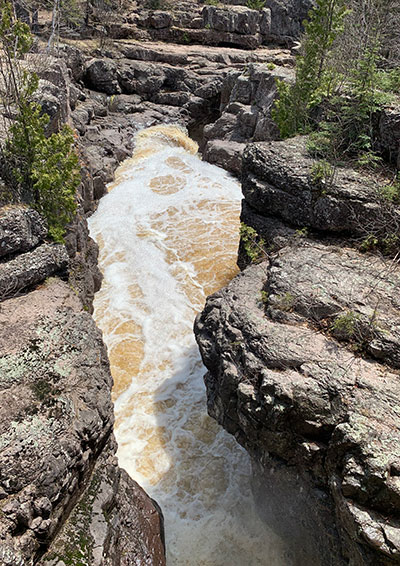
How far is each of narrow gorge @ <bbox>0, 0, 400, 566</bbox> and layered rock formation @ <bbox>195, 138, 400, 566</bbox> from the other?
26 mm

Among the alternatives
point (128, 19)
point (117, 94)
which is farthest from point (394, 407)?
point (128, 19)

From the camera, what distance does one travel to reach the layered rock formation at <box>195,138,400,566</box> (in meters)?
4.44

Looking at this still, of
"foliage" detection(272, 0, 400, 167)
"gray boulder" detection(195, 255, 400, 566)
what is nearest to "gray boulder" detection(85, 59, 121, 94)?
"foliage" detection(272, 0, 400, 167)

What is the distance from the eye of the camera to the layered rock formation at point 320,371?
4.44m

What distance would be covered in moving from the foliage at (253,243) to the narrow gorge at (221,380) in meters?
0.11

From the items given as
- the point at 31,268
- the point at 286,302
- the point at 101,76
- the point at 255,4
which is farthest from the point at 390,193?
the point at 255,4

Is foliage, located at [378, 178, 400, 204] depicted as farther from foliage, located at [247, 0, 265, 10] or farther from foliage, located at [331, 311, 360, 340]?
foliage, located at [247, 0, 265, 10]

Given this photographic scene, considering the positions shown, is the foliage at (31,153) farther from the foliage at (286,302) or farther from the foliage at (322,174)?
the foliage at (322,174)

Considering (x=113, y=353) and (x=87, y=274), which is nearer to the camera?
(x=113, y=353)

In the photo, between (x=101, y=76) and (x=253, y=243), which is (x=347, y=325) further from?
(x=101, y=76)

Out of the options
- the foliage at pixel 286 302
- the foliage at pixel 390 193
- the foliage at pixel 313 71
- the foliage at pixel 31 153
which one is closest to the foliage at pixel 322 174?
the foliage at pixel 390 193

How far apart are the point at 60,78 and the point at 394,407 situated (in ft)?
45.6

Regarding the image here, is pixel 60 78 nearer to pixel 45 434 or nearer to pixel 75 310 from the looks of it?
pixel 75 310

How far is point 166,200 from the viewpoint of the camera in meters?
16.1
